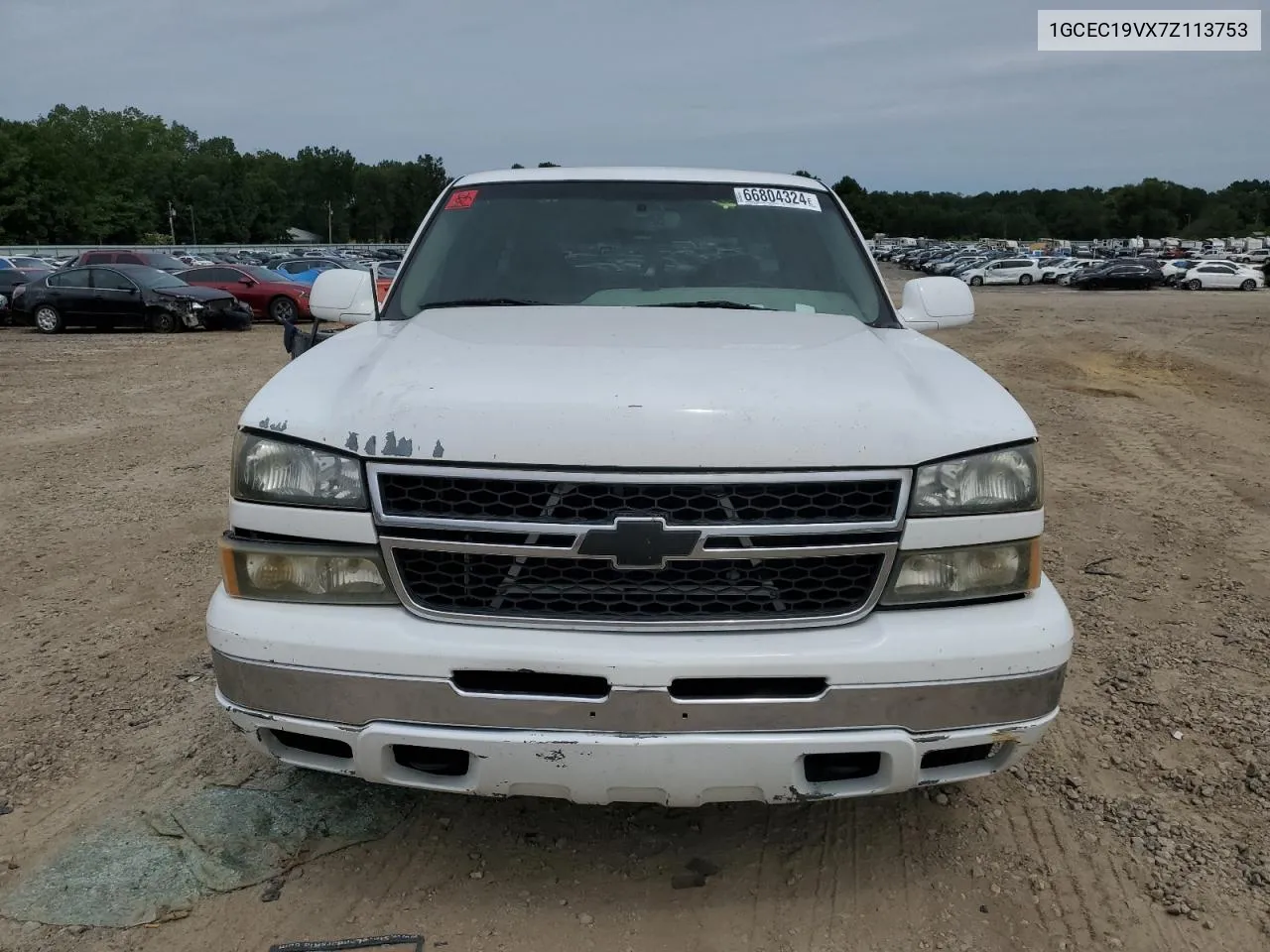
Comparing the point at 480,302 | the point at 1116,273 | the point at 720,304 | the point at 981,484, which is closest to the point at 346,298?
the point at 480,302

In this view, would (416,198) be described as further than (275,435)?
Yes

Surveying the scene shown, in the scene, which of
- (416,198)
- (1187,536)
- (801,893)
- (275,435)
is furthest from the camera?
(416,198)

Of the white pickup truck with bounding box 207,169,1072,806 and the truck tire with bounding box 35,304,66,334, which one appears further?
the truck tire with bounding box 35,304,66,334

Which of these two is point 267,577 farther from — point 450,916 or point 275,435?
point 450,916

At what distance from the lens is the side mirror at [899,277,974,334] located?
3807 mm

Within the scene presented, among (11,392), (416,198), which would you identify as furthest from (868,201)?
(11,392)

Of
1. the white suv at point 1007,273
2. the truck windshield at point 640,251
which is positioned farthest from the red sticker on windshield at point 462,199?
the white suv at point 1007,273

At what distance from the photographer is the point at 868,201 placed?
144m

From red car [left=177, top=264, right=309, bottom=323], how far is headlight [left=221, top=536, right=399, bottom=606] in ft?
77.5

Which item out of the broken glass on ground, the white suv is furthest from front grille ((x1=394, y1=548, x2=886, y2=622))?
the white suv

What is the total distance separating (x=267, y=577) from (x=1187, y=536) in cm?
551

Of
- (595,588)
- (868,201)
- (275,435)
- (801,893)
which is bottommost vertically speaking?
(801,893)

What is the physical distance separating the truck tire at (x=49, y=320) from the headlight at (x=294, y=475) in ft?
76.6

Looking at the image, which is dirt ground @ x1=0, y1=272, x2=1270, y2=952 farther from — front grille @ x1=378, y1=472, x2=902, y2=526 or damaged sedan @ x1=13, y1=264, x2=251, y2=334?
damaged sedan @ x1=13, y1=264, x2=251, y2=334
